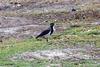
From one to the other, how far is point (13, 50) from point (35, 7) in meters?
15.4

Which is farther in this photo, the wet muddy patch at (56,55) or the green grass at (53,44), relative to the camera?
the wet muddy patch at (56,55)

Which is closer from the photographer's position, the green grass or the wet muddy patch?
the green grass

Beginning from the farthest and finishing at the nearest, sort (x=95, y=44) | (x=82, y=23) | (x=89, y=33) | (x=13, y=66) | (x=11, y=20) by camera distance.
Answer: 1. (x=11, y=20)
2. (x=82, y=23)
3. (x=89, y=33)
4. (x=95, y=44)
5. (x=13, y=66)

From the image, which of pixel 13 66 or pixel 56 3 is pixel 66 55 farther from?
pixel 56 3

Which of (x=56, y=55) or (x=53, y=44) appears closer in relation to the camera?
(x=56, y=55)

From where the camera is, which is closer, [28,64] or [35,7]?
[28,64]

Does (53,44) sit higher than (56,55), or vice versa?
(56,55)

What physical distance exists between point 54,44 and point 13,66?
4.31m

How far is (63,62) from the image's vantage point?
16.2 meters

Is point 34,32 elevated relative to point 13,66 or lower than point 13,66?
lower

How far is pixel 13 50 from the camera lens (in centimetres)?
1827

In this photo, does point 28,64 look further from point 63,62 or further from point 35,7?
point 35,7

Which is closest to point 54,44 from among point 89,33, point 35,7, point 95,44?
point 95,44

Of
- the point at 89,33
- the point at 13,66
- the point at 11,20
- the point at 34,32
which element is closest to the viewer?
the point at 13,66
